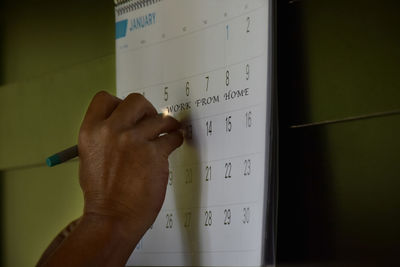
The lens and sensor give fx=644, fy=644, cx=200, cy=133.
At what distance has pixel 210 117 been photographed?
0.88 meters

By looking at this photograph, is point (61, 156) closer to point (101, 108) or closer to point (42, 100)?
point (101, 108)

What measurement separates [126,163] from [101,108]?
0.10m

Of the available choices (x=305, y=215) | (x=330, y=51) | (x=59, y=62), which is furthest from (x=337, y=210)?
(x=59, y=62)

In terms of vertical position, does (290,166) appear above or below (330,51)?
below

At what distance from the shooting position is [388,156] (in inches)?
30.1

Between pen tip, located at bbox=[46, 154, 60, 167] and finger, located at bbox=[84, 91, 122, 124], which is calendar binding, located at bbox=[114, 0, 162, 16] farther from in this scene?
pen tip, located at bbox=[46, 154, 60, 167]

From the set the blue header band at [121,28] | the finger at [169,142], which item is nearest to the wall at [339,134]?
the finger at [169,142]

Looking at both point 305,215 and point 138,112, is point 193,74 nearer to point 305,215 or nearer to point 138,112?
point 138,112

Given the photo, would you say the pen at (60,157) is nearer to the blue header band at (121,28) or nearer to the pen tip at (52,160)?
the pen tip at (52,160)

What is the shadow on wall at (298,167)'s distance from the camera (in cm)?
82

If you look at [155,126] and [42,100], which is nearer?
[155,126]

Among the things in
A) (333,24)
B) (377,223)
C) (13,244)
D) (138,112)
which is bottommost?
(13,244)

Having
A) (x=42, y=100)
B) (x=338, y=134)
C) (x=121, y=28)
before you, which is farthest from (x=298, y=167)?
(x=42, y=100)

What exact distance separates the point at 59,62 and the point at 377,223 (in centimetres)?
76
